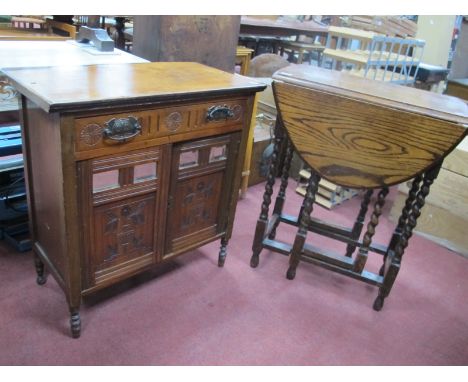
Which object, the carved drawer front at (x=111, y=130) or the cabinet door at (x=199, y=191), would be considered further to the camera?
the cabinet door at (x=199, y=191)

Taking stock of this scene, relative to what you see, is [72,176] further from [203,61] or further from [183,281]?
[203,61]

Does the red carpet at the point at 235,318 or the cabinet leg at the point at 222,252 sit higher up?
the cabinet leg at the point at 222,252

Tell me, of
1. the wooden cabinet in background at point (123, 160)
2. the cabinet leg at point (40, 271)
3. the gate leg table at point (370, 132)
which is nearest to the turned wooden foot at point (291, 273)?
the gate leg table at point (370, 132)

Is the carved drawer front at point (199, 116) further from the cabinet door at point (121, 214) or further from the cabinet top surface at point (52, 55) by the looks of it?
the cabinet top surface at point (52, 55)

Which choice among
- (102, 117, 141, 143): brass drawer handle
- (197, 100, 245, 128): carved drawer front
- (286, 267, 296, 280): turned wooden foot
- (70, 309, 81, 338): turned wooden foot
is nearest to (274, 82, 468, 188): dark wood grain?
(197, 100, 245, 128): carved drawer front

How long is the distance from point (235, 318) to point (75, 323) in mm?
600

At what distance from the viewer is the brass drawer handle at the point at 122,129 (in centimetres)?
118

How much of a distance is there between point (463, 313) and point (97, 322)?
5.15 feet

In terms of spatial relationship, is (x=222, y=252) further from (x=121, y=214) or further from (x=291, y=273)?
(x=121, y=214)

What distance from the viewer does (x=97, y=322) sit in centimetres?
152

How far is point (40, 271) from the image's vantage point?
164cm

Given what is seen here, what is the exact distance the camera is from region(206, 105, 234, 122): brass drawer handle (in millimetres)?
1434

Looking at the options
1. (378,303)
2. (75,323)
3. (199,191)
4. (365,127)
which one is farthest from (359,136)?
(75,323)

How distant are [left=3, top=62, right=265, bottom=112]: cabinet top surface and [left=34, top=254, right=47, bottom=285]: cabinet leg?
0.73m
